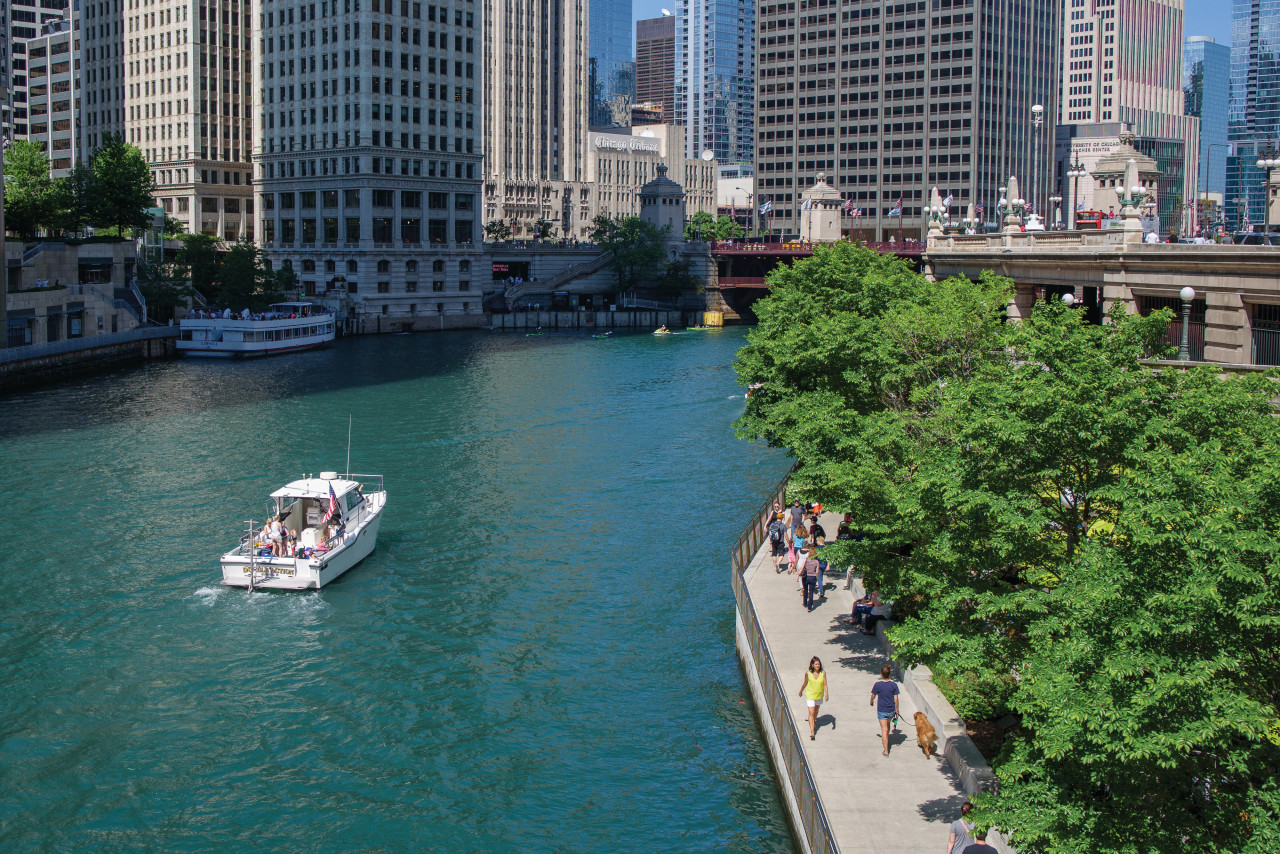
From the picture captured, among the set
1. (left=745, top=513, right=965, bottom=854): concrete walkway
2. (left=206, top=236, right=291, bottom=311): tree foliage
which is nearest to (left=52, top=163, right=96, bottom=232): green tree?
(left=206, top=236, right=291, bottom=311): tree foliage

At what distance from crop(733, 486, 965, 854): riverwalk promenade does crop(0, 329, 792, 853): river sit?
7.02 feet

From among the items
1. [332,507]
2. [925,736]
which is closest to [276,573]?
[332,507]

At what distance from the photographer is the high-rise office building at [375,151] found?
166 meters

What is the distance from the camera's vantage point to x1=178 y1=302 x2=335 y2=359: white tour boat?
438 feet

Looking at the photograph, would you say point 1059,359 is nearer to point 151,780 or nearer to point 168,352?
point 151,780

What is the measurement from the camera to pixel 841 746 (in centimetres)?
3059

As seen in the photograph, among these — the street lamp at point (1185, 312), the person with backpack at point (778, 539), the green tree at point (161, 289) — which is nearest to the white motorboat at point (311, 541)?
the person with backpack at point (778, 539)

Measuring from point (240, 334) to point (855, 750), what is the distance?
115053 mm

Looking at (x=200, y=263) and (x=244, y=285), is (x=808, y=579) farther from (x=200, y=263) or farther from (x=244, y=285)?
(x=200, y=263)

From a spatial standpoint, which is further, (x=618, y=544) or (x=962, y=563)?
(x=618, y=544)

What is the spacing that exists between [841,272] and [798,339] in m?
11.7

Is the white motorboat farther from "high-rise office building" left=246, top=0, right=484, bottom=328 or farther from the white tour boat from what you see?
"high-rise office building" left=246, top=0, right=484, bottom=328

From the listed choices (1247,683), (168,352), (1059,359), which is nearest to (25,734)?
(1059,359)

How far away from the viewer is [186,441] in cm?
7994
